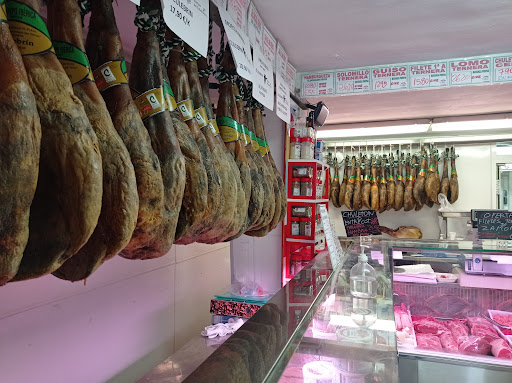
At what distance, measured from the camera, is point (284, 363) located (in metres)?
1.29

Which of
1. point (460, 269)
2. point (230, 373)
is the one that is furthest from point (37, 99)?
point (460, 269)

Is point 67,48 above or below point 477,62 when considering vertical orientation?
below

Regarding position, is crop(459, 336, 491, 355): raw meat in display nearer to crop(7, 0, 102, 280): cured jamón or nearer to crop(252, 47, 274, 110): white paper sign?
crop(252, 47, 274, 110): white paper sign

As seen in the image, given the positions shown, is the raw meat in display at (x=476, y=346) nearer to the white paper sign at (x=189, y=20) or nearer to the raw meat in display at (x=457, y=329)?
the raw meat in display at (x=457, y=329)

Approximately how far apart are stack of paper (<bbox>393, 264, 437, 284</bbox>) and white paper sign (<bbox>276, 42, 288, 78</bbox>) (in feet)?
6.34

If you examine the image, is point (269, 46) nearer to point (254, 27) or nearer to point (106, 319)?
point (254, 27)

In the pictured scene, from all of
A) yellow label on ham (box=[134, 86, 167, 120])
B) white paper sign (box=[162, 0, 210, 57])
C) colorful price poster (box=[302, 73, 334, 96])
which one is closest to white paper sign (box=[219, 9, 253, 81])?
white paper sign (box=[162, 0, 210, 57])

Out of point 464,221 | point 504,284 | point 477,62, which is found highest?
point 477,62

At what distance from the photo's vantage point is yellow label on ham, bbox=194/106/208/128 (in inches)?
47.9

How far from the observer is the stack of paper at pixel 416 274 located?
10.4 feet

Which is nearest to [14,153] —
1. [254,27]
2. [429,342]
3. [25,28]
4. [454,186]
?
[25,28]

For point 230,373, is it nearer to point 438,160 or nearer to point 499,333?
point 499,333

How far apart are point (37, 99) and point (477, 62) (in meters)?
3.48

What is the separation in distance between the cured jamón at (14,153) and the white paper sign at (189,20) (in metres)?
0.53
